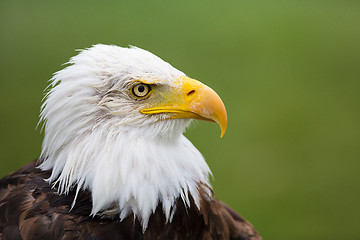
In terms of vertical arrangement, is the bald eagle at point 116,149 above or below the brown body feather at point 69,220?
above

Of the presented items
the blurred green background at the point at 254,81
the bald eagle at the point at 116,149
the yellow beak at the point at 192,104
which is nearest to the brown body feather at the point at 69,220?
the bald eagle at the point at 116,149

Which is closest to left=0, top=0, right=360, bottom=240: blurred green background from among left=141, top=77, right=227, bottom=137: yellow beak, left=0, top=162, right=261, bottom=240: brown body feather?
left=0, top=162, right=261, bottom=240: brown body feather

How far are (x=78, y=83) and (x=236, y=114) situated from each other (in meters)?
2.25

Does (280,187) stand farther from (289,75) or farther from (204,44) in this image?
(204,44)

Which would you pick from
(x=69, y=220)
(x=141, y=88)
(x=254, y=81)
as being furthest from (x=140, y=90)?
(x=254, y=81)

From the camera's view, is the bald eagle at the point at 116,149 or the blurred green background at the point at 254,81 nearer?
the bald eagle at the point at 116,149

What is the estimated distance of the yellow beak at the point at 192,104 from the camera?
1.20 metres

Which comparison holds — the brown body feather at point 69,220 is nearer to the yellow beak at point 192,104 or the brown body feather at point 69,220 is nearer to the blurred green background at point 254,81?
the yellow beak at point 192,104

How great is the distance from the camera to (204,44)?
11.4 ft

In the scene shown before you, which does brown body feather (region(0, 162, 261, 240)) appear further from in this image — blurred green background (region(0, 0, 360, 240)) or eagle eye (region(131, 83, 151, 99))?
blurred green background (region(0, 0, 360, 240))

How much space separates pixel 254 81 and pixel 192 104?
2328 millimetres

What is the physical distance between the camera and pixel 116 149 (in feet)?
3.90

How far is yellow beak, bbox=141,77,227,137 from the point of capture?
3.95ft

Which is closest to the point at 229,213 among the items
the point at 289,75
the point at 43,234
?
the point at 43,234
